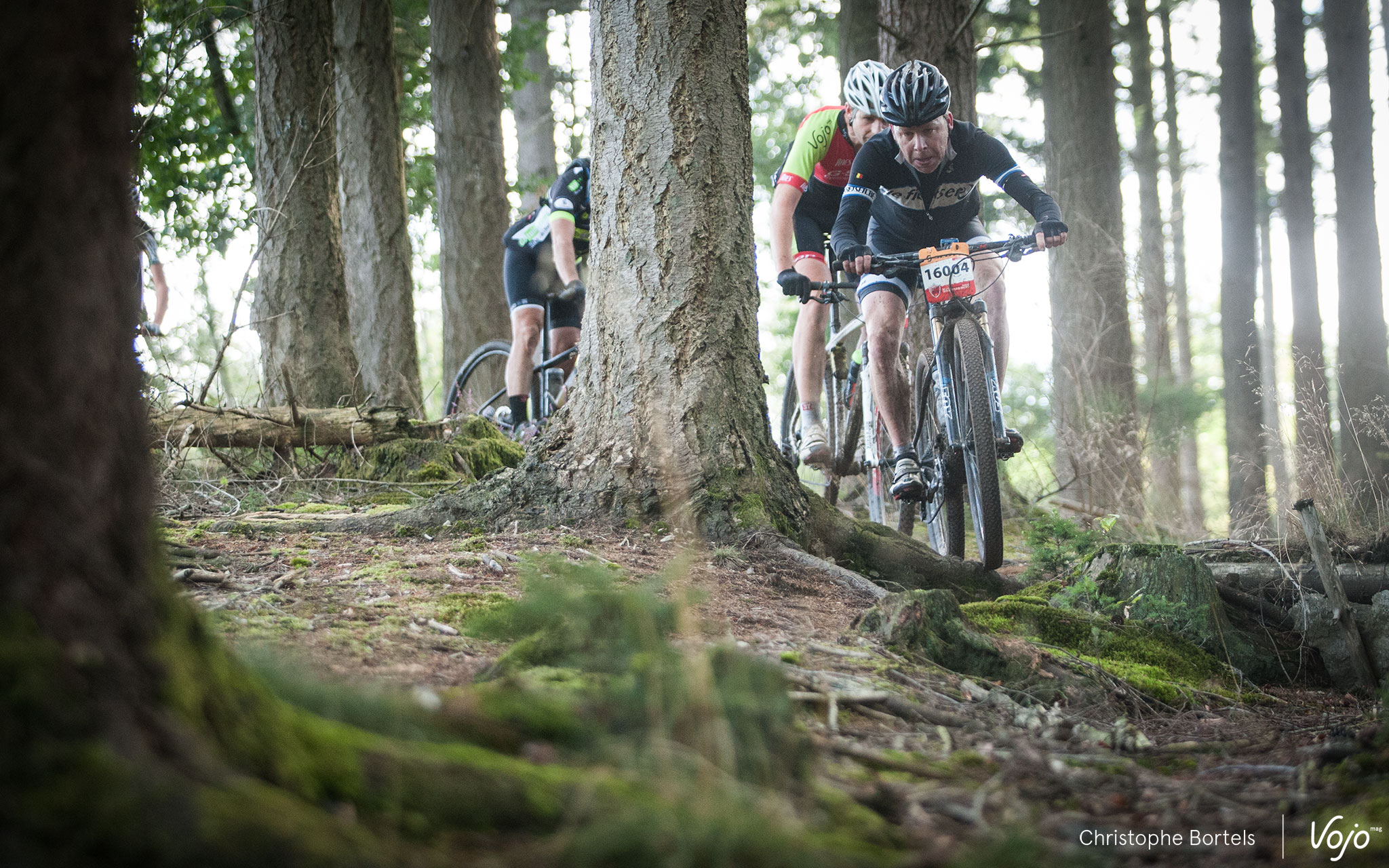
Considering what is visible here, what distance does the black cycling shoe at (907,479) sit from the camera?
4.72 meters

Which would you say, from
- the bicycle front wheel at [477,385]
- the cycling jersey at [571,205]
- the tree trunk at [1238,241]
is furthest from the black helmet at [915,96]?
the tree trunk at [1238,241]

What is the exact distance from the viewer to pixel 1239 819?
1.64m

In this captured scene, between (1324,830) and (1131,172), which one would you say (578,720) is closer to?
(1324,830)

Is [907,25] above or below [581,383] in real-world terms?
above

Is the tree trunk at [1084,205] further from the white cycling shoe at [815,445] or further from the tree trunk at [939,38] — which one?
Result: the white cycling shoe at [815,445]

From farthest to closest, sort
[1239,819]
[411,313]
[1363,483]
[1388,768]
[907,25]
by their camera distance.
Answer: [411,313] → [907,25] → [1363,483] → [1388,768] → [1239,819]

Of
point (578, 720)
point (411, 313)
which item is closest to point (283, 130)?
point (411, 313)

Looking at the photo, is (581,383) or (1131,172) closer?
(581,383)

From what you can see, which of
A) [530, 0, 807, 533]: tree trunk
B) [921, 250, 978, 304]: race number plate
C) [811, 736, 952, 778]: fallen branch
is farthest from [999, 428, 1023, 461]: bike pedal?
[811, 736, 952, 778]: fallen branch

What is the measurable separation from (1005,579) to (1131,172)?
19.6 m

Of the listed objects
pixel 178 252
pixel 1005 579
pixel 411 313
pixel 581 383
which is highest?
pixel 178 252

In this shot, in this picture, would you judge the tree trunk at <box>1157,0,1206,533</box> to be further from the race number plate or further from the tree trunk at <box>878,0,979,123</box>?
the race number plate

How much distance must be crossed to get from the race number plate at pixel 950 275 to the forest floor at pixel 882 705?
174 centimetres

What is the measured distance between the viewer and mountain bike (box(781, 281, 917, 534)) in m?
5.52
